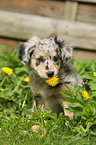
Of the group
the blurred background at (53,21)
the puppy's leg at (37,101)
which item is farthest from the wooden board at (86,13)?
the puppy's leg at (37,101)

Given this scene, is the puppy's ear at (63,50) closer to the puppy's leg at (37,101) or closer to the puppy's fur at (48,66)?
the puppy's fur at (48,66)

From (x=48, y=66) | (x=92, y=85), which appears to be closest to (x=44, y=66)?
(x=48, y=66)

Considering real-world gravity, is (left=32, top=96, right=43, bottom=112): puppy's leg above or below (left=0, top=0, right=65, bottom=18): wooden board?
below

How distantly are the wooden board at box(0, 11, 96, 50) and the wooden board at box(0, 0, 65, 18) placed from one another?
0.72 ft

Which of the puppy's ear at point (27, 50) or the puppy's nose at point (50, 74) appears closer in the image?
the puppy's nose at point (50, 74)

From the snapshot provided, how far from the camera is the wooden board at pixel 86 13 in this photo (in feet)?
17.6

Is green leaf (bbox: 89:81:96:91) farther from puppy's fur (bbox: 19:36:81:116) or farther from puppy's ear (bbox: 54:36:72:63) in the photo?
puppy's ear (bbox: 54:36:72:63)

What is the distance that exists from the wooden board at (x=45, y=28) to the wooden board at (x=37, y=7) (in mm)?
219

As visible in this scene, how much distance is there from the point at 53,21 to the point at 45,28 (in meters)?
0.25

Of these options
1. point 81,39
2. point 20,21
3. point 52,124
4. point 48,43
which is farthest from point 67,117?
point 20,21

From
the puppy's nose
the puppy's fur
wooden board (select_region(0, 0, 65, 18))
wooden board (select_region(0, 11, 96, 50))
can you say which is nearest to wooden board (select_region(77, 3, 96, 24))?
wooden board (select_region(0, 11, 96, 50))

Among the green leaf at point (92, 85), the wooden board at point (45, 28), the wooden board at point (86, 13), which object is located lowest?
the green leaf at point (92, 85)

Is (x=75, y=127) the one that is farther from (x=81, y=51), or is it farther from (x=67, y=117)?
(x=81, y=51)

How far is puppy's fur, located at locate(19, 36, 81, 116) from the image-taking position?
9.12 ft
